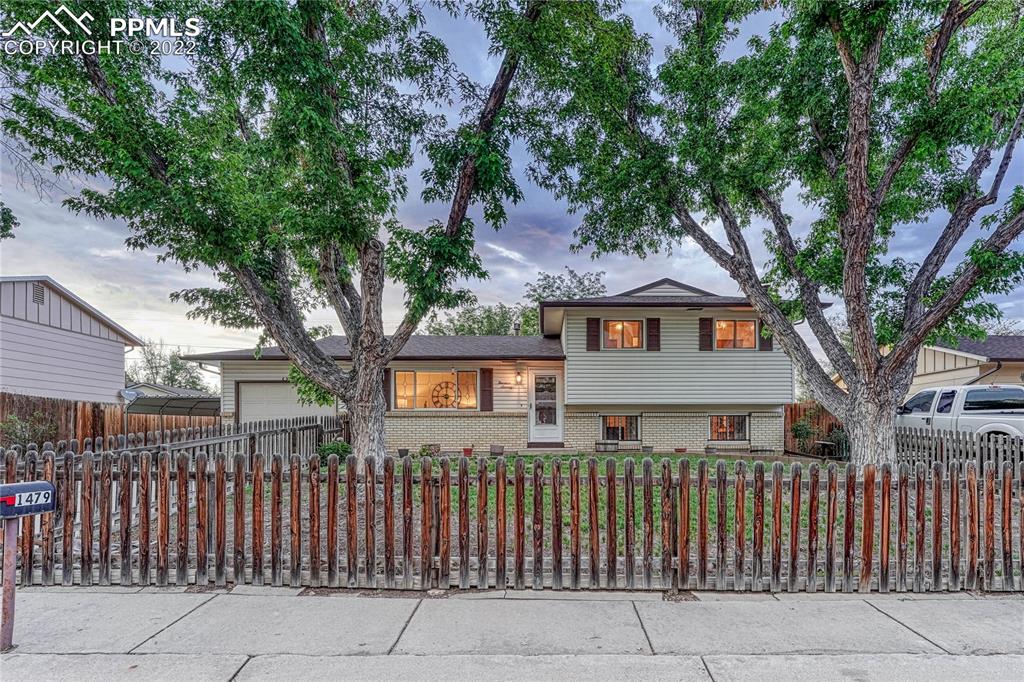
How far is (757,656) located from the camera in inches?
118

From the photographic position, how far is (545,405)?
15320 mm

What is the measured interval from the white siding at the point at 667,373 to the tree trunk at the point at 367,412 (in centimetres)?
728

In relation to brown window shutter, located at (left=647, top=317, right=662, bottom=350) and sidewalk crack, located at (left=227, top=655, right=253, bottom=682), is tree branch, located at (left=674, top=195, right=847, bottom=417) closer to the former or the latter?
brown window shutter, located at (left=647, top=317, right=662, bottom=350)

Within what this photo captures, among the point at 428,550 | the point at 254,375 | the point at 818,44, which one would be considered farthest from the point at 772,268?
the point at 254,375

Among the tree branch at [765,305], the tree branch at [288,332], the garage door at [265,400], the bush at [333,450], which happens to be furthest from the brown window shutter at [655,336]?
the garage door at [265,400]

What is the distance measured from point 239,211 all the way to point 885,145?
A: 1132 centimetres

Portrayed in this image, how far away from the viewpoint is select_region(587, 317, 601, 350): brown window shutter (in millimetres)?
14008

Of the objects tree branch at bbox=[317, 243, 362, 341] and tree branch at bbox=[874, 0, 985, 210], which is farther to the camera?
tree branch at bbox=[317, 243, 362, 341]

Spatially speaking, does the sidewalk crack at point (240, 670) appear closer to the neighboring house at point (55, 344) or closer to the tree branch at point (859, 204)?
the tree branch at point (859, 204)

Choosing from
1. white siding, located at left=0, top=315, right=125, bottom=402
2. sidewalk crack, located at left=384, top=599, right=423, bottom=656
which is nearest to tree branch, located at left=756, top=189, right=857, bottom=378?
sidewalk crack, located at left=384, top=599, right=423, bottom=656

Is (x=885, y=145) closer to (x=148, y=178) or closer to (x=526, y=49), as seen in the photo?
(x=526, y=49)

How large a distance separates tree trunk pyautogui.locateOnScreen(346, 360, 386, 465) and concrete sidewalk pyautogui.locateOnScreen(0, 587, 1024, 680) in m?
3.74

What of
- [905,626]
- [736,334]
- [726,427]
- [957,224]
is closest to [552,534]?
[905,626]

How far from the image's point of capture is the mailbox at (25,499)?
2949 mm
